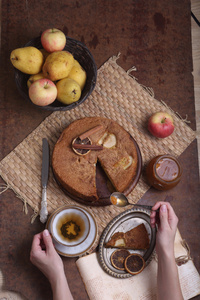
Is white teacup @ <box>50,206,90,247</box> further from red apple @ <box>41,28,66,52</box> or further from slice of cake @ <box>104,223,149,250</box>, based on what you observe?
red apple @ <box>41,28,66,52</box>

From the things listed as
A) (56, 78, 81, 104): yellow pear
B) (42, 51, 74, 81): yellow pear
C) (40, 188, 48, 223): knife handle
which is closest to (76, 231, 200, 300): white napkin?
(40, 188, 48, 223): knife handle

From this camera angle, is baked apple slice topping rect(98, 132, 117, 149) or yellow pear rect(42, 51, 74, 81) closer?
yellow pear rect(42, 51, 74, 81)

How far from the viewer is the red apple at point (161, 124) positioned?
5.57ft

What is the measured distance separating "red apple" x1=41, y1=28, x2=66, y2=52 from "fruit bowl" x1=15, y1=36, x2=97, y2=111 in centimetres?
9

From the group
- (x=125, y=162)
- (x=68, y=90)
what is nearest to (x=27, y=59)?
(x=68, y=90)

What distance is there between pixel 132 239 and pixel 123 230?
0.07 meters

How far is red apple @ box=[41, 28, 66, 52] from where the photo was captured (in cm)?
154

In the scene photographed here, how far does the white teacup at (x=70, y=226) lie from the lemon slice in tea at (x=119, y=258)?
0.20 meters

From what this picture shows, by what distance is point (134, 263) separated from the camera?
1628 mm

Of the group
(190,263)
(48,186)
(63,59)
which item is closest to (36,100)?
(63,59)

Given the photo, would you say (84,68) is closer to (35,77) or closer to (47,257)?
(35,77)

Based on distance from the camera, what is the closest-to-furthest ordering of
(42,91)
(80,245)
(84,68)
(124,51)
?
(42,91), (80,245), (84,68), (124,51)

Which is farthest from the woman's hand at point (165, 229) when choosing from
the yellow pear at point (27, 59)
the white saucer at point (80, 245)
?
the yellow pear at point (27, 59)

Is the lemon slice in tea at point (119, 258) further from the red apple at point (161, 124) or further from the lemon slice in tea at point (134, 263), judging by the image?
the red apple at point (161, 124)
